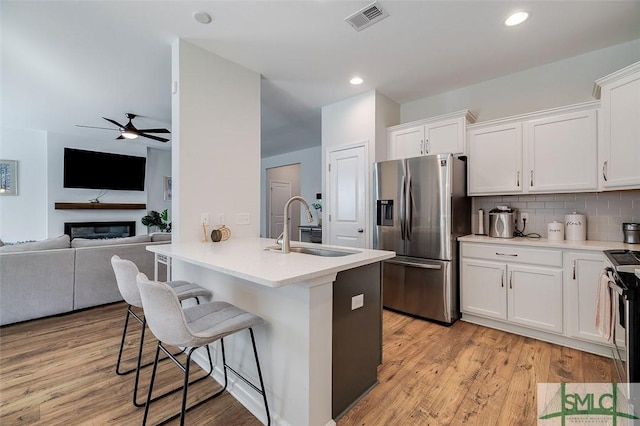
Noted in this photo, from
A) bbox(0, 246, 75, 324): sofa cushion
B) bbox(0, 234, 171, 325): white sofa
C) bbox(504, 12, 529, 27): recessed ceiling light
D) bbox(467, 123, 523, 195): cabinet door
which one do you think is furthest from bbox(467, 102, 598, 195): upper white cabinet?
bbox(0, 246, 75, 324): sofa cushion

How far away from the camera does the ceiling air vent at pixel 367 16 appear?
204 centimetres

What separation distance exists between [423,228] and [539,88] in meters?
1.93

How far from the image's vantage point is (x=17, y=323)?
9.65 feet

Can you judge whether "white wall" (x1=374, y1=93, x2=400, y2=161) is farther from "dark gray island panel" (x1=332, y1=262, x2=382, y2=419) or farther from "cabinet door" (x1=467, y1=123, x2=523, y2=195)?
"dark gray island panel" (x1=332, y1=262, x2=382, y2=419)

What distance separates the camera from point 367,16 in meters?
2.13

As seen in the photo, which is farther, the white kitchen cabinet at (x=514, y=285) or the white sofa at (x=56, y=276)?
the white sofa at (x=56, y=276)

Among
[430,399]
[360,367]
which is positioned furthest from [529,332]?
[360,367]

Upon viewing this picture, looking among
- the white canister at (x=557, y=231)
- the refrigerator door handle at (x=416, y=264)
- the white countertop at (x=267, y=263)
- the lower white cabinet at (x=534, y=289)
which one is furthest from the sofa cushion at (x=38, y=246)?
the white canister at (x=557, y=231)

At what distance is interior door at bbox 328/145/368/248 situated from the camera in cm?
364

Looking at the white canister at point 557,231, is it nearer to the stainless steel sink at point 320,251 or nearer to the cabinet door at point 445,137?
the cabinet door at point 445,137

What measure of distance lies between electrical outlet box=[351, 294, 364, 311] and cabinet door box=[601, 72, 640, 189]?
2.24 meters

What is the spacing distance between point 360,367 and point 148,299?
128 cm

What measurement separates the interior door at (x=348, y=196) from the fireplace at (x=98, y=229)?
519cm

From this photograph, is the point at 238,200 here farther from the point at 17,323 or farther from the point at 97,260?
the point at 17,323
